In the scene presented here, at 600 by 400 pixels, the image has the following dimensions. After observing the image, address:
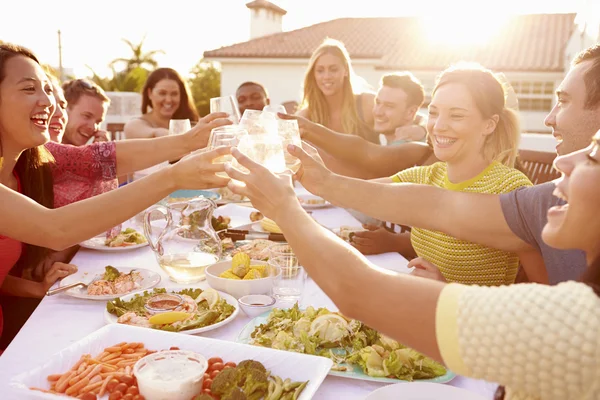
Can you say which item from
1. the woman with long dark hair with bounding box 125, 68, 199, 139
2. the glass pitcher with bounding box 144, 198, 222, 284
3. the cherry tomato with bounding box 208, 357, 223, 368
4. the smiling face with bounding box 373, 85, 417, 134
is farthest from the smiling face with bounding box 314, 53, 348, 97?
the cherry tomato with bounding box 208, 357, 223, 368

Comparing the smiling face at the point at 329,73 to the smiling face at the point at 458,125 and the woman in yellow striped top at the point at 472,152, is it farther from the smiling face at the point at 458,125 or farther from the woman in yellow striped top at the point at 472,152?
the smiling face at the point at 458,125

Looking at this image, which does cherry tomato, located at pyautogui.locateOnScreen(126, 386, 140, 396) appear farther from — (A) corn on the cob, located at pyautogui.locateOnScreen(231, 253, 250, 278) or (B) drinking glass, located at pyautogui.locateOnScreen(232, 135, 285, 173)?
(A) corn on the cob, located at pyautogui.locateOnScreen(231, 253, 250, 278)

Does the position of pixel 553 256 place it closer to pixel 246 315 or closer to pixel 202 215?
pixel 246 315

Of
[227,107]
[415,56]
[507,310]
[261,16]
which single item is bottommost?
[507,310]

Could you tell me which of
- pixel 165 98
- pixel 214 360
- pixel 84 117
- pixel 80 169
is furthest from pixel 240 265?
pixel 165 98

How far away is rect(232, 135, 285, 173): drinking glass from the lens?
179 cm

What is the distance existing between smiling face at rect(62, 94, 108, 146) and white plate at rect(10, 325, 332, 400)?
12.7 feet

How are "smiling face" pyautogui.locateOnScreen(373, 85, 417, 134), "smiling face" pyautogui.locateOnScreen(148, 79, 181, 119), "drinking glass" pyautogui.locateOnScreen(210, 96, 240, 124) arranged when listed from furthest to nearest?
1. "smiling face" pyautogui.locateOnScreen(148, 79, 181, 119)
2. "smiling face" pyautogui.locateOnScreen(373, 85, 417, 134)
3. "drinking glass" pyautogui.locateOnScreen(210, 96, 240, 124)

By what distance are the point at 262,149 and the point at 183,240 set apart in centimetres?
86

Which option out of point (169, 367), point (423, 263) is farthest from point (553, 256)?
point (169, 367)

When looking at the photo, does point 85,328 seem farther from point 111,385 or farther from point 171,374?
point 171,374

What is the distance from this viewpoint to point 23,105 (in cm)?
277

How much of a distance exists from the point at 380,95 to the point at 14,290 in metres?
3.61

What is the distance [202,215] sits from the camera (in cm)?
249
